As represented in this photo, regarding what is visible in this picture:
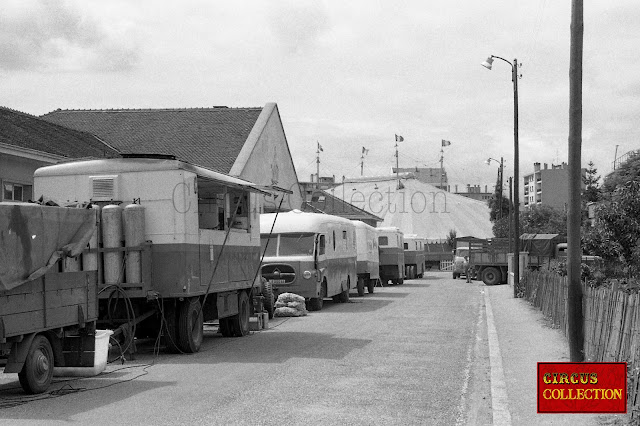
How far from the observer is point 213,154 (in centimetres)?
4009

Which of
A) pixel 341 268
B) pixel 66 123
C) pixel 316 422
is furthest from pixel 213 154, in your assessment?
pixel 316 422

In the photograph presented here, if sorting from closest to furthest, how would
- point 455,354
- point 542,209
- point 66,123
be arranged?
point 455,354 → point 66,123 → point 542,209

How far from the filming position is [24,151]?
22.4 meters

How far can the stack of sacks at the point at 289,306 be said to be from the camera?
77.1ft

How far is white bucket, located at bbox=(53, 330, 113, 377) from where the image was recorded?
12234mm

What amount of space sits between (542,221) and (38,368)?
97.5 meters

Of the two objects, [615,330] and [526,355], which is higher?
[615,330]

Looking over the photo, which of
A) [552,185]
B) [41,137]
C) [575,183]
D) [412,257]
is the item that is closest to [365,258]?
[41,137]

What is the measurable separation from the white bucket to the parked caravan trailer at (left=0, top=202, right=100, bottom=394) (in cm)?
4

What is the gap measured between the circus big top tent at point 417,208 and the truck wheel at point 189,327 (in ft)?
397

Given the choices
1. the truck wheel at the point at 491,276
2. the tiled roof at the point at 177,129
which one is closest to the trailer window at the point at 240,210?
the tiled roof at the point at 177,129

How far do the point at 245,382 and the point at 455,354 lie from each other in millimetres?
4767

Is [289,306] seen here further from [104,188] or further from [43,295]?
[43,295]

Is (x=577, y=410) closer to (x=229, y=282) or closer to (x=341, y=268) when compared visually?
(x=229, y=282)
